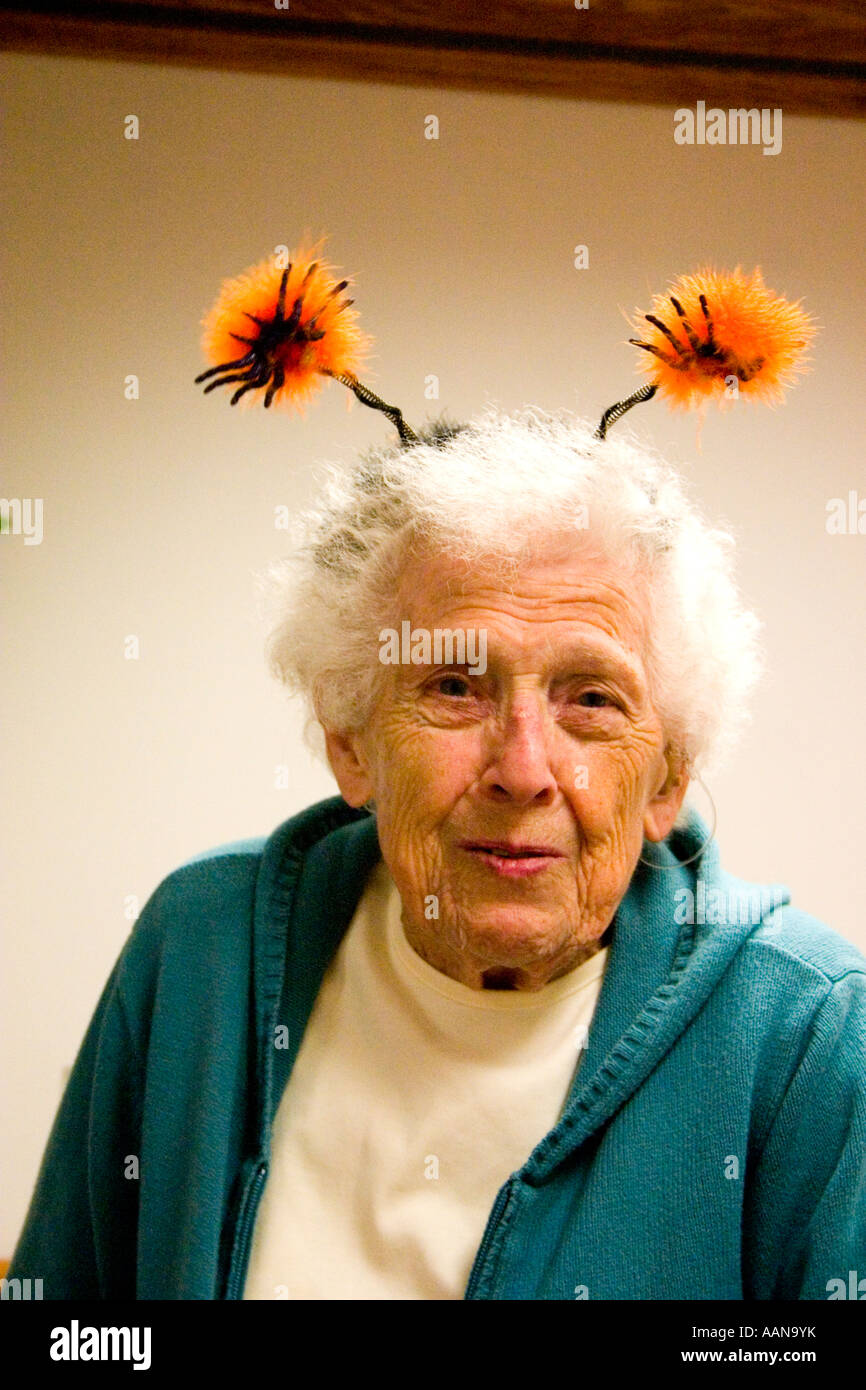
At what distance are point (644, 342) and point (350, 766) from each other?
54 centimetres

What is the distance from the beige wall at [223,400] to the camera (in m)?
2.41

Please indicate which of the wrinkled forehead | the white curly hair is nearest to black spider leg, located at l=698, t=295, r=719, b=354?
the white curly hair

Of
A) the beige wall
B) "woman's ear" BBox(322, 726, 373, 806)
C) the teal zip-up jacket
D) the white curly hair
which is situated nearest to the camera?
the teal zip-up jacket

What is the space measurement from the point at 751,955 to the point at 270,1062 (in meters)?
0.48

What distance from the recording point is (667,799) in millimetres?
1220

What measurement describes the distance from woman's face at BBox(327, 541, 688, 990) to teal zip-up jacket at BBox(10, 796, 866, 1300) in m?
0.11

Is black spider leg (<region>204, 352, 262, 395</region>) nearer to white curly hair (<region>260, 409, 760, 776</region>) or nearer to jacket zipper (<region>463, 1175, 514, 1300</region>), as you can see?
white curly hair (<region>260, 409, 760, 776</region>)

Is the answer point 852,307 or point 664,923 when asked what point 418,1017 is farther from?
point 852,307

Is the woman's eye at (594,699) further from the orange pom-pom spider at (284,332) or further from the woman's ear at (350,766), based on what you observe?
the orange pom-pom spider at (284,332)

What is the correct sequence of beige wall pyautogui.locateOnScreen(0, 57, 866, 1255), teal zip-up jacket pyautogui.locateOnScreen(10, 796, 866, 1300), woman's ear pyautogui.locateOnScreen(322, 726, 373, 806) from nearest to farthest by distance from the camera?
1. teal zip-up jacket pyautogui.locateOnScreen(10, 796, 866, 1300)
2. woman's ear pyautogui.locateOnScreen(322, 726, 373, 806)
3. beige wall pyautogui.locateOnScreen(0, 57, 866, 1255)

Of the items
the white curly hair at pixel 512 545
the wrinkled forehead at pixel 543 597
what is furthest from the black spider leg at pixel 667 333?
the wrinkled forehead at pixel 543 597

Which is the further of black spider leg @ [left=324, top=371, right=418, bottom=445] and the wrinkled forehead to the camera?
black spider leg @ [left=324, top=371, right=418, bottom=445]

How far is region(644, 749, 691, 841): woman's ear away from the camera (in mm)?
1204
